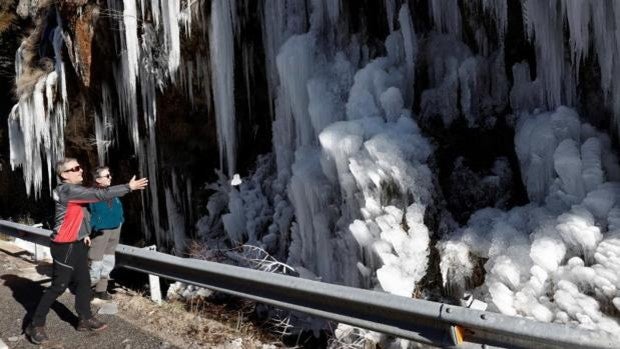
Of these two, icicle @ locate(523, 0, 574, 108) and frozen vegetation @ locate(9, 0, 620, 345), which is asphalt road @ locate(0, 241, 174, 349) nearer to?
frozen vegetation @ locate(9, 0, 620, 345)

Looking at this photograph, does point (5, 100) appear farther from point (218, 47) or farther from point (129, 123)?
point (218, 47)

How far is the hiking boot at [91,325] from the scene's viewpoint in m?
4.42

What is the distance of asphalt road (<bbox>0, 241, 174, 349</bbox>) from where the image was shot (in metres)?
4.16

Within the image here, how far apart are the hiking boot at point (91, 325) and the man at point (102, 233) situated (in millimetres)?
799

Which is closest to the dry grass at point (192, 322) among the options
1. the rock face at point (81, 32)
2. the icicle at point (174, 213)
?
the icicle at point (174, 213)

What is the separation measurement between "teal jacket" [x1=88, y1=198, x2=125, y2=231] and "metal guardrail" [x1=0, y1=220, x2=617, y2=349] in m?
0.77

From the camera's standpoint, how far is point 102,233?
537cm

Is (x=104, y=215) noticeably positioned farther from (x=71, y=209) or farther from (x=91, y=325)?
(x=91, y=325)

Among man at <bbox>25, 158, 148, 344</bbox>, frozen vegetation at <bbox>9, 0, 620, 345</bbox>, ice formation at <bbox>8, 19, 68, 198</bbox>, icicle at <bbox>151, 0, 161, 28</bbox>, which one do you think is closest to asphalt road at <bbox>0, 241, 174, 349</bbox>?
man at <bbox>25, 158, 148, 344</bbox>

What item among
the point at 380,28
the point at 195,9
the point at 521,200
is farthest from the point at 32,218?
the point at 521,200

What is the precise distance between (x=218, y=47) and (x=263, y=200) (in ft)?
7.55

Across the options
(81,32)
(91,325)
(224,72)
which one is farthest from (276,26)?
(91,325)

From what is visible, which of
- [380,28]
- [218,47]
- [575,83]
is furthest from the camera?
[218,47]

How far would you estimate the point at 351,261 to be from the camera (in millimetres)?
4906
